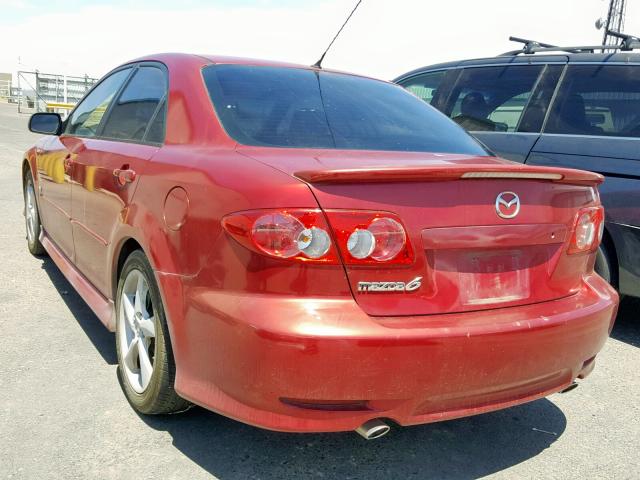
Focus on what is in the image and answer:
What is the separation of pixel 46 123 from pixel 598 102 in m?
3.87

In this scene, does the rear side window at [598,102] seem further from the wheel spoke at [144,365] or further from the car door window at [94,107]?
the wheel spoke at [144,365]

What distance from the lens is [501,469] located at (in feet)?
8.39

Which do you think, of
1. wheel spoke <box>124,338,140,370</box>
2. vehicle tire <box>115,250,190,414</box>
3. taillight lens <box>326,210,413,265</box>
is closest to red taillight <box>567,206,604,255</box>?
taillight lens <box>326,210,413,265</box>

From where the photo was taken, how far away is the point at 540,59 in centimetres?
493

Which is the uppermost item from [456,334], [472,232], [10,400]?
[472,232]

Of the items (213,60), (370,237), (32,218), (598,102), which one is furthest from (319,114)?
(32,218)

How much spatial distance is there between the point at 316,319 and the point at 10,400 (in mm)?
1734

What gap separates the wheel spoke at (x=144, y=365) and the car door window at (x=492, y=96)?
328 centimetres

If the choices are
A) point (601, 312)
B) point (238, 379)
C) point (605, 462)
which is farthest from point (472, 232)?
point (605, 462)

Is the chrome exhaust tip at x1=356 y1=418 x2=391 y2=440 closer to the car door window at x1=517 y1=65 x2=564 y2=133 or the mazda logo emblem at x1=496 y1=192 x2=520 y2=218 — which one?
the mazda logo emblem at x1=496 y1=192 x2=520 y2=218

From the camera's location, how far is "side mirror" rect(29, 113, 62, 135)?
15.0ft

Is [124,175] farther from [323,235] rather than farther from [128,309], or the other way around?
[323,235]

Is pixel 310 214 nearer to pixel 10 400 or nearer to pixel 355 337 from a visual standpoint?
pixel 355 337

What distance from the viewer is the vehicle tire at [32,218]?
5.28 meters
